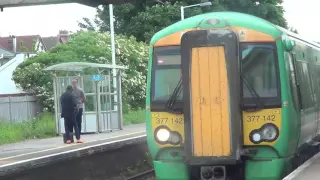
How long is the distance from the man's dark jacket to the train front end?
6919mm

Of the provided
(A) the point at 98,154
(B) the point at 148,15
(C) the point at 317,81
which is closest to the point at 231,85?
(C) the point at 317,81

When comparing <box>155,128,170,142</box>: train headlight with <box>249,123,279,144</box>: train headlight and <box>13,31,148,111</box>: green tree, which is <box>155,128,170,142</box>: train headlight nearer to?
<box>249,123,279,144</box>: train headlight

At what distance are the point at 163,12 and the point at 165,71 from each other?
3588 centimetres

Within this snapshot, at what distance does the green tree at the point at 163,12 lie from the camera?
4478cm

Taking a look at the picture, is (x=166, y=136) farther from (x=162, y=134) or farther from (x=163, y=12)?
(x=163, y=12)

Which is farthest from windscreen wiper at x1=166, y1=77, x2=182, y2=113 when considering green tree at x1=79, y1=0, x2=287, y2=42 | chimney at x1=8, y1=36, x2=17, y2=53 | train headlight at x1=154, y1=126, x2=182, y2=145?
chimney at x1=8, y1=36, x2=17, y2=53

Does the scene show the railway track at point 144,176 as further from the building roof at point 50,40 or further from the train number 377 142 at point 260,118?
the building roof at point 50,40

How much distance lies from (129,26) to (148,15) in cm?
220

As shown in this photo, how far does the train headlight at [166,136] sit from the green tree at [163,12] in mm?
34250

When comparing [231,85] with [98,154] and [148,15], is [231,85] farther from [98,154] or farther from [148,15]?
[148,15]

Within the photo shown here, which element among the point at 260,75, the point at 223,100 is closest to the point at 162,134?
the point at 223,100

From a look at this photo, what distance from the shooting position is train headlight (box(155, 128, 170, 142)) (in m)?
9.48

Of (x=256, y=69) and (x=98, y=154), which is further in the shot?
(x=98, y=154)

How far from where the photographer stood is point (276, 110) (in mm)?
9164
